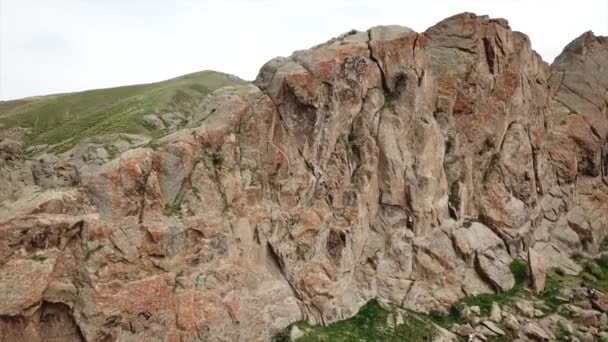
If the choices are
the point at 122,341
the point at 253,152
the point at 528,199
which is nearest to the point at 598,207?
the point at 528,199

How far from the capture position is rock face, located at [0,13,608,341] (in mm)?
21328

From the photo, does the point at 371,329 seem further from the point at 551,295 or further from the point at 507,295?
the point at 551,295

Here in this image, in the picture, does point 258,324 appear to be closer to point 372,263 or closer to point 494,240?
point 372,263

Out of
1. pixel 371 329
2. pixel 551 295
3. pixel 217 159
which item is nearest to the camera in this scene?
pixel 217 159

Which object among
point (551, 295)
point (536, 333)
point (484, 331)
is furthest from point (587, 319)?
point (484, 331)

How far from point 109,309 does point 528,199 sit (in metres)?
31.4

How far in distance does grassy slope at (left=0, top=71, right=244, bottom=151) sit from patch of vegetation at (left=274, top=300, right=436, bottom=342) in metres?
17.3

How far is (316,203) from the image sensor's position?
2847 cm

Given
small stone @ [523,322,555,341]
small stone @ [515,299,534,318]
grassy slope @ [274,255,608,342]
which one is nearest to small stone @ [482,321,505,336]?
grassy slope @ [274,255,608,342]

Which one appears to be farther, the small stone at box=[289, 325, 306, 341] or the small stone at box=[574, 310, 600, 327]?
the small stone at box=[574, 310, 600, 327]

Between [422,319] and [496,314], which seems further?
[496,314]

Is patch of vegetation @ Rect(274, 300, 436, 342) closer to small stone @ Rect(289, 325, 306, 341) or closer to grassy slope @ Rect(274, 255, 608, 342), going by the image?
grassy slope @ Rect(274, 255, 608, 342)

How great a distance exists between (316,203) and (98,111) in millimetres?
24282

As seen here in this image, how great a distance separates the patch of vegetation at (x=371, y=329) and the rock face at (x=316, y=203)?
0.75 meters
